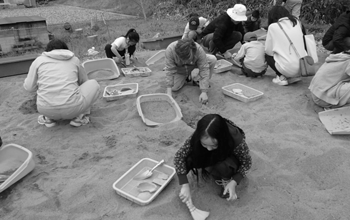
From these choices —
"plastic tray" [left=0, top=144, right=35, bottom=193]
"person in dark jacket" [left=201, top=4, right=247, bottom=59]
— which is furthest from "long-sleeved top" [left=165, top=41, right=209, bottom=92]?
"plastic tray" [left=0, top=144, right=35, bottom=193]

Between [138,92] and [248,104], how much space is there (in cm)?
158

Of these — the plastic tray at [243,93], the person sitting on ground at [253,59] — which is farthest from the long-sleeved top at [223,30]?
the plastic tray at [243,93]

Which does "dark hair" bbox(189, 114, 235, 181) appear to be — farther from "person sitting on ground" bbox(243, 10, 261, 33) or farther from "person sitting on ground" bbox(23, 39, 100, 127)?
"person sitting on ground" bbox(243, 10, 261, 33)

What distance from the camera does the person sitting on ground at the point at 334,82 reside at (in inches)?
117

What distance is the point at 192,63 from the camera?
3639 mm

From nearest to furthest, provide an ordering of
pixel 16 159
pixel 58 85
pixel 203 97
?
pixel 16 159 → pixel 58 85 → pixel 203 97

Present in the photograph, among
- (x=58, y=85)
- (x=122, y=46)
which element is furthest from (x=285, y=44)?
(x=58, y=85)

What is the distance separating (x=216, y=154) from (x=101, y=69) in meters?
3.64

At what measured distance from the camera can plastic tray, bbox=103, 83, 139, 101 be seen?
380 centimetres

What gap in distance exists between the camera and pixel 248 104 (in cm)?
360

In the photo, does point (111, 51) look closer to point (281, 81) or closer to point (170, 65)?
point (170, 65)

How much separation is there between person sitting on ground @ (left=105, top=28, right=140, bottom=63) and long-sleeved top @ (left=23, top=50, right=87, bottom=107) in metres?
1.82

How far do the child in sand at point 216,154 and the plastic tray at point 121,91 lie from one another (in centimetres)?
206

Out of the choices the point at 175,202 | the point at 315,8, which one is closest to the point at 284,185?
the point at 175,202
